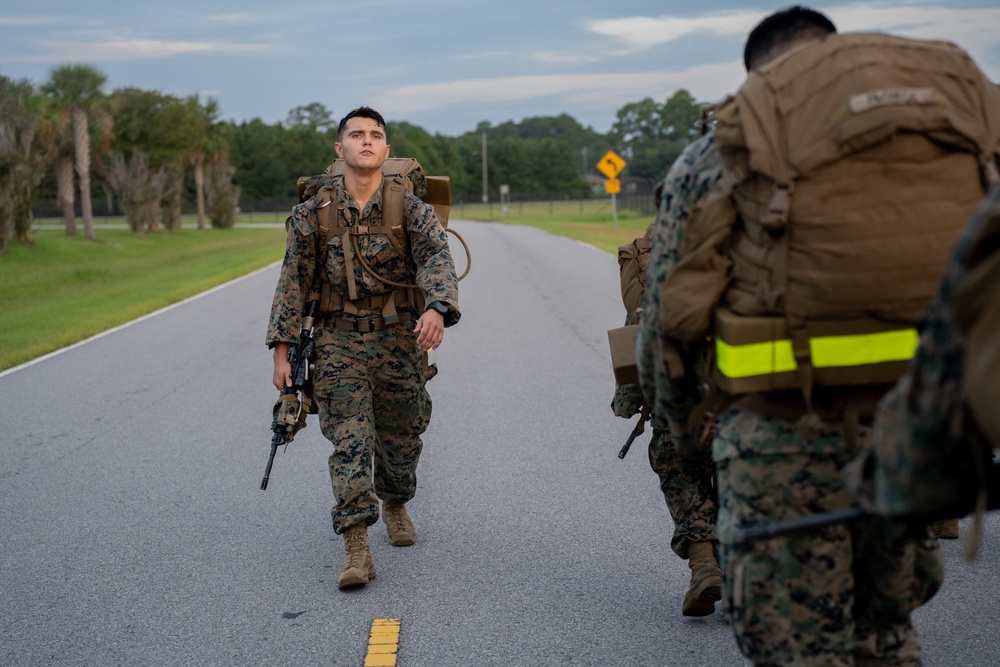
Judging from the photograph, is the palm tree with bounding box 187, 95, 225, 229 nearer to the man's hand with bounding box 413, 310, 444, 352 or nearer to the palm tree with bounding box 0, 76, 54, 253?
the palm tree with bounding box 0, 76, 54, 253

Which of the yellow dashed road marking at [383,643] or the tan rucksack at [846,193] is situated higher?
the tan rucksack at [846,193]

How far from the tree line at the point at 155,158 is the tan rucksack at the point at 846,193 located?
73 centimetres

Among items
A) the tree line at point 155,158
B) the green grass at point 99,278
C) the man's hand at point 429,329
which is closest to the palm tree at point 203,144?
the tree line at point 155,158

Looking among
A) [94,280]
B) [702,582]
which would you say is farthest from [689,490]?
[94,280]

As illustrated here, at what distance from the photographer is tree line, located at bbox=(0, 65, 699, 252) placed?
3728 cm

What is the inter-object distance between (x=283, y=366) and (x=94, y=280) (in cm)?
2615

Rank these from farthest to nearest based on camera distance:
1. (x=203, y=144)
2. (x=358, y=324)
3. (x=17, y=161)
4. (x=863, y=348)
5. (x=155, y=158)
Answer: (x=203, y=144) → (x=155, y=158) → (x=17, y=161) → (x=358, y=324) → (x=863, y=348)

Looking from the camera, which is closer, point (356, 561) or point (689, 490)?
point (689, 490)

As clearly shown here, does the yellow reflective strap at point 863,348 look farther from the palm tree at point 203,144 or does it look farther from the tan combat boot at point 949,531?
the palm tree at point 203,144

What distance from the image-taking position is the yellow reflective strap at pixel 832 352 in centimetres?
293

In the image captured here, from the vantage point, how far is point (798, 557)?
9.83ft

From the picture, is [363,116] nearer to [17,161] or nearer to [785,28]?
[785,28]

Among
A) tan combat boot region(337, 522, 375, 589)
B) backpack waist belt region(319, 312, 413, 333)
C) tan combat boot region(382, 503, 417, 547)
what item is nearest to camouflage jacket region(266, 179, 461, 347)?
backpack waist belt region(319, 312, 413, 333)

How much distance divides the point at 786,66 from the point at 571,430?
19.0 feet
